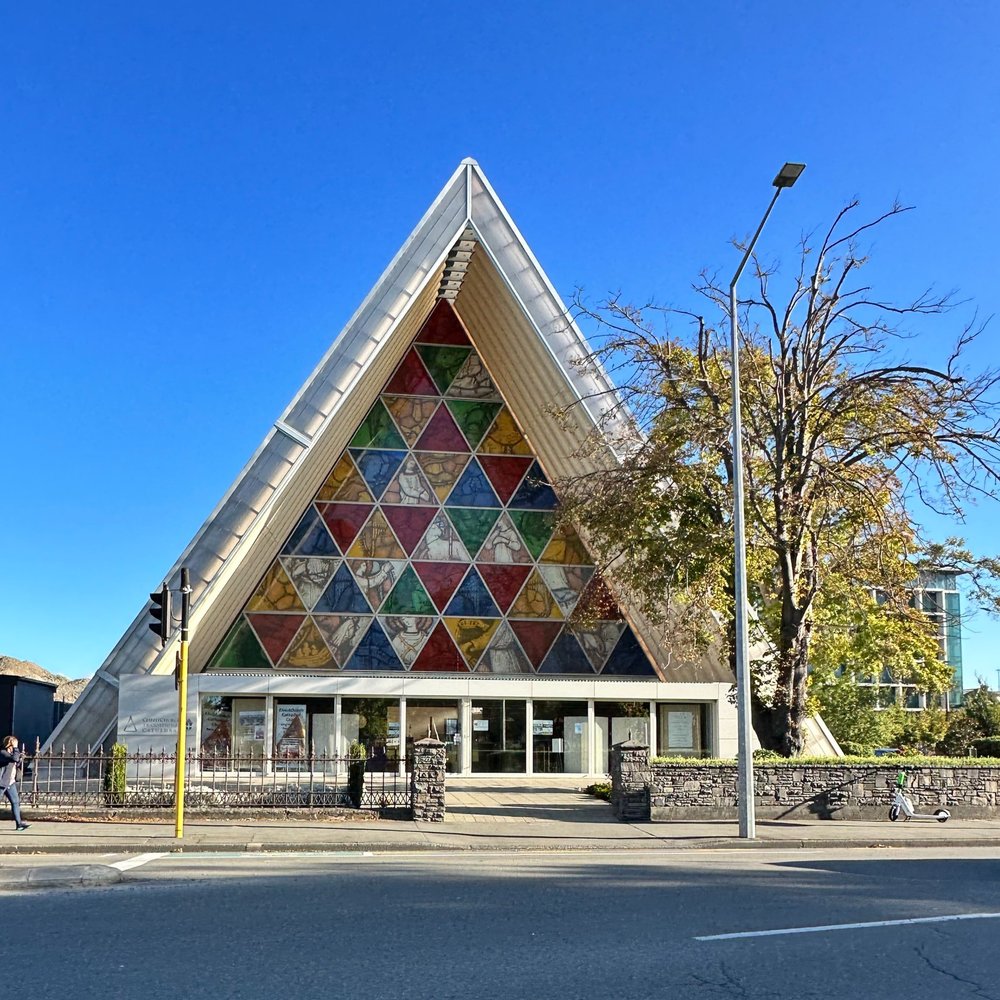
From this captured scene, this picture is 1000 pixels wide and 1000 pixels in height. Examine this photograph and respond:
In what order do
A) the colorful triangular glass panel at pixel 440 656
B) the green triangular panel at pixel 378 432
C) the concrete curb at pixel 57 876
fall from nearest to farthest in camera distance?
the concrete curb at pixel 57 876 → the colorful triangular glass panel at pixel 440 656 → the green triangular panel at pixel 378 432

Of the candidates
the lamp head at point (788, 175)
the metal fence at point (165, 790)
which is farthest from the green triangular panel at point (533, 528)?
the lamp head at point (788, 175)

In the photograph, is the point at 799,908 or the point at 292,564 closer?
the point at 799,908

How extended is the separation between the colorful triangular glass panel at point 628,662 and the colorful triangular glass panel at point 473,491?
4.74m

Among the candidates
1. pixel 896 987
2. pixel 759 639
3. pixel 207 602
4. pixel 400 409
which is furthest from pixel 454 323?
pixel 896 987

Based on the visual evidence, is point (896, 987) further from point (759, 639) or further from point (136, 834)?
point (759, 639)

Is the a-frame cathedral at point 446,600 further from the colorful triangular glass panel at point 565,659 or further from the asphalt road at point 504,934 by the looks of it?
the asphalt road at point 504,934

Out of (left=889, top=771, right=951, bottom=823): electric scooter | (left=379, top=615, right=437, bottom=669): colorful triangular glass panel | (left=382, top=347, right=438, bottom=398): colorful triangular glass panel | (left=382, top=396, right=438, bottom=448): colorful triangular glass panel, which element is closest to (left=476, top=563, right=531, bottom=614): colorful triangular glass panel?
(left=379, top=615, right=437, bottom=669): colorful triangular glass panel

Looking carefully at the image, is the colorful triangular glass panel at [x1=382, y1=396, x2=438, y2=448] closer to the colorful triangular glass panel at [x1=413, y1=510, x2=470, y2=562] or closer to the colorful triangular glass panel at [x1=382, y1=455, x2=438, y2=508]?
the colorful triangular glass panel at [x1=382, y1=455, x2=438, y2=508]

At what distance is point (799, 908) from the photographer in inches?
388

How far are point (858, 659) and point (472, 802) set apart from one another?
8755 millimetres

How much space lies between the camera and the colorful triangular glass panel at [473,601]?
29.3 metres

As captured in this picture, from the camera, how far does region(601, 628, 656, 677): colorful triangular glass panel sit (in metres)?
29.4

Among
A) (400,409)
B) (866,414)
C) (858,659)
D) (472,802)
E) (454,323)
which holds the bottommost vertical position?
(472,802)

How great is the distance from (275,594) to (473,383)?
7.58 m
